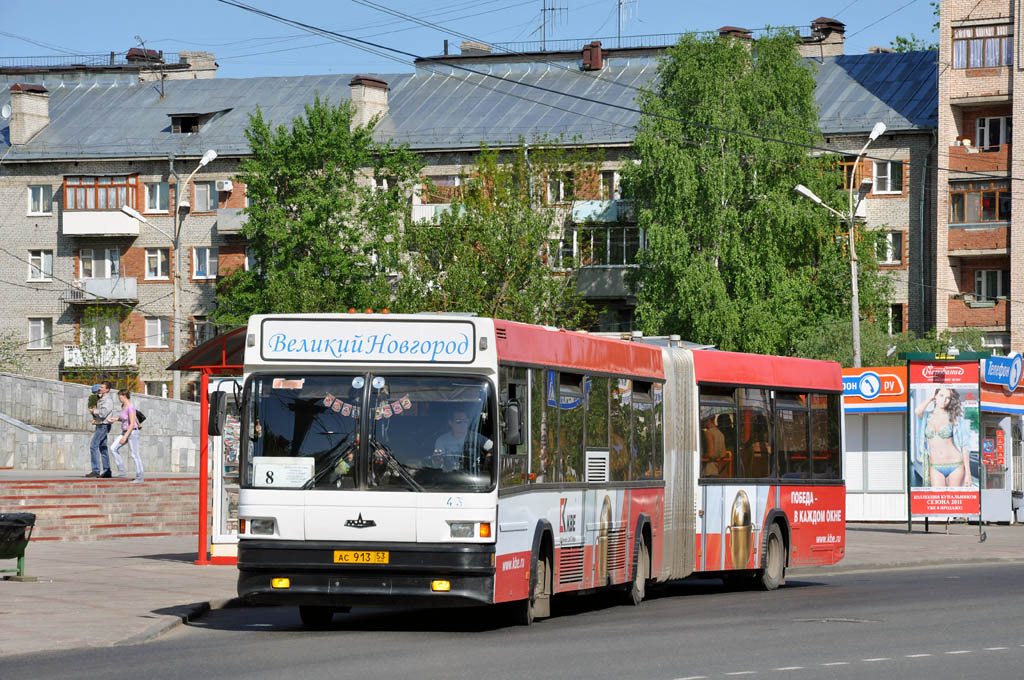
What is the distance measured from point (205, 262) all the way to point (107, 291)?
402cm

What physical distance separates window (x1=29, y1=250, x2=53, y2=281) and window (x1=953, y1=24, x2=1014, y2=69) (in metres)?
36.6

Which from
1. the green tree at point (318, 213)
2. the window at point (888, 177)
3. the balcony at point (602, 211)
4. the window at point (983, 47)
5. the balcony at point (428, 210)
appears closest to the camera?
the window at point (983, 47)

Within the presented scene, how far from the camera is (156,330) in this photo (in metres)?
74.4

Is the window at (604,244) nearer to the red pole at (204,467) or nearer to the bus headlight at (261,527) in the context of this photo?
the red pole at (204,467)

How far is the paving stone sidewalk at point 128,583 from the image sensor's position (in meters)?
14.2

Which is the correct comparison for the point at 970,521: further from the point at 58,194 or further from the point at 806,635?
the point at 58,194

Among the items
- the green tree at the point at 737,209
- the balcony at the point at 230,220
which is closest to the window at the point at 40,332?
the balcony at the point at 230,220

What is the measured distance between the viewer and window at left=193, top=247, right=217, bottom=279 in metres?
74.1

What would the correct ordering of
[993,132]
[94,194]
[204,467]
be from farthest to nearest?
1. [94,194]
2. [993,132]
3. [204,467]

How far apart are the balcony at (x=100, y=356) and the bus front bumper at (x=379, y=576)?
185ft

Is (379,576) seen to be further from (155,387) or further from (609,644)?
(155,387)

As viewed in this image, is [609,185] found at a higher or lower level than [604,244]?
higher

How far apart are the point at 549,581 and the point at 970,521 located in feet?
91.1

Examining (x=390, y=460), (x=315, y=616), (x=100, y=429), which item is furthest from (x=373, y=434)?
(x=100, y=429)
